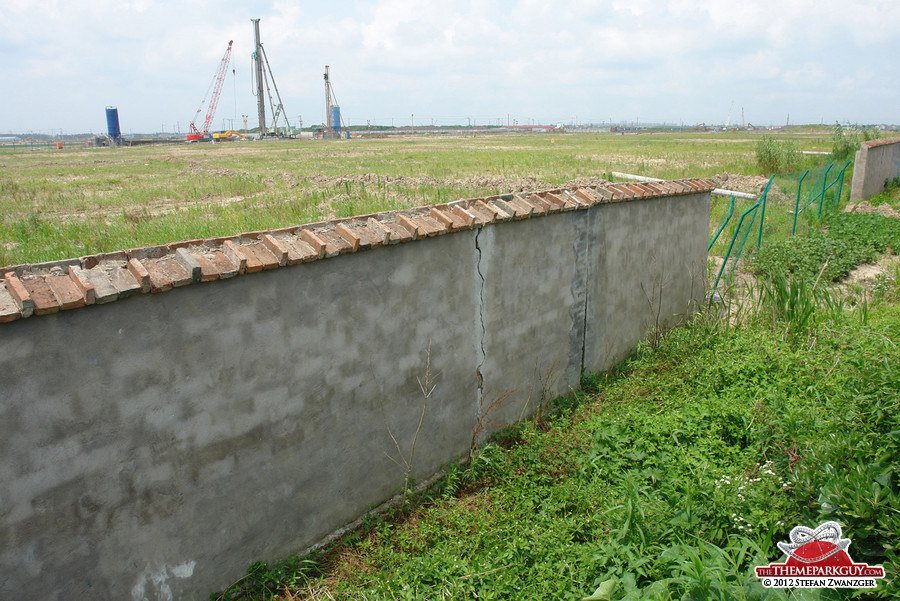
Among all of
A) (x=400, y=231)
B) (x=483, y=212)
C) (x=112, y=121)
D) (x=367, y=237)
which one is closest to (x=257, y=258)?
(x=367, y=237)

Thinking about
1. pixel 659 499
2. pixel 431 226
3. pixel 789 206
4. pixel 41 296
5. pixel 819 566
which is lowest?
pixel 659 499

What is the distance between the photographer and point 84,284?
2.40m

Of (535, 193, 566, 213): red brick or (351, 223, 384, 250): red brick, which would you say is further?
(535, 193, 566, 213): red brick

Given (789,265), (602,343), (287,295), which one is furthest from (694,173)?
(287,295)

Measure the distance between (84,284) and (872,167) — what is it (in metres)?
19.5

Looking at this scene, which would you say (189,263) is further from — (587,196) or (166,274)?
(587,196)

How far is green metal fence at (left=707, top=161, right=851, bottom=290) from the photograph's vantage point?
10.5 m

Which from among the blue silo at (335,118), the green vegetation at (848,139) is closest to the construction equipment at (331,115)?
the blue silo at (335,118)

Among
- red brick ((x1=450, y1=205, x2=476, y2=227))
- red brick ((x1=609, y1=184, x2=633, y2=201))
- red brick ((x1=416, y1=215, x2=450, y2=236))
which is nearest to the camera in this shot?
red brick ((x1=416, y1=215, x2=450, y2=236))

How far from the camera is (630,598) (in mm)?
2611

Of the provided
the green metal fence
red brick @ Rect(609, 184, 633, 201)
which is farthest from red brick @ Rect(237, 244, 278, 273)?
the green metal fence

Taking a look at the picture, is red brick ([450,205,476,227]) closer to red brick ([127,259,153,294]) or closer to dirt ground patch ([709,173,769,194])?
red brick ([127,259,153,294])

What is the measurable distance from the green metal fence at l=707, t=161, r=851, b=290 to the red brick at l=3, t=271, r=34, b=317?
9366mm

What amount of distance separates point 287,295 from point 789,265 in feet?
29.7
